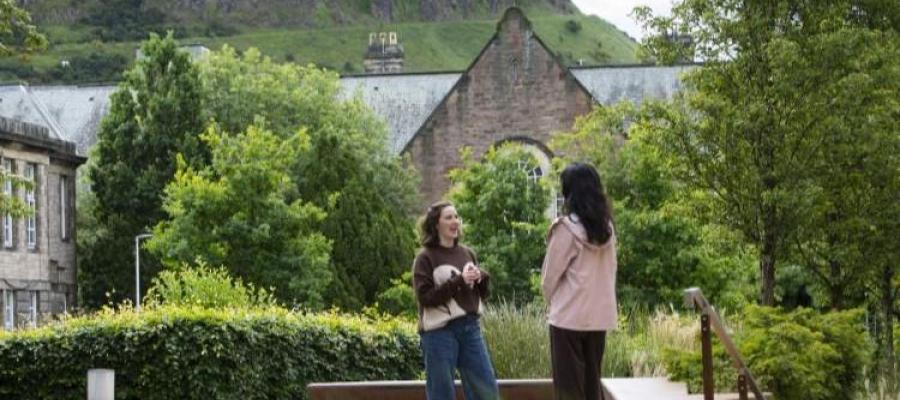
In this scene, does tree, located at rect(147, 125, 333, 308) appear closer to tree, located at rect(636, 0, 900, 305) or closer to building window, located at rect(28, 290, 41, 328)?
A: building window, located at rect(28, 290, 41, 328)

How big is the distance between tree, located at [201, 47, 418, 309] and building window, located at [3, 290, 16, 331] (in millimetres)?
10197

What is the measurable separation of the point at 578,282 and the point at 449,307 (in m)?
1.81

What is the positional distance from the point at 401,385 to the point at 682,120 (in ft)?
31.0

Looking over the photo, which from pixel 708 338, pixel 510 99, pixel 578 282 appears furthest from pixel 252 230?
pixel 578 282

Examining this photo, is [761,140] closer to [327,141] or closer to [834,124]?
[834,124]

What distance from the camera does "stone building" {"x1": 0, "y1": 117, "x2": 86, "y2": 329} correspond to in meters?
70.6

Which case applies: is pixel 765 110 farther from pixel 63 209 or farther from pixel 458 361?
pixel 63 209

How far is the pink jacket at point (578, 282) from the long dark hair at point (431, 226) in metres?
1.63

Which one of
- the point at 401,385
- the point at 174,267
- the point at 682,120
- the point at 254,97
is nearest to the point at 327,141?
the point at 174,267

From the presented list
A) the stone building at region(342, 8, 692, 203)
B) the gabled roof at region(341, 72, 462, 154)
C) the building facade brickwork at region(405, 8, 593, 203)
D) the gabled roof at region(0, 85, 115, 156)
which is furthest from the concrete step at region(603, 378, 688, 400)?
the gabled roof at region(0, 85, 115, 156)

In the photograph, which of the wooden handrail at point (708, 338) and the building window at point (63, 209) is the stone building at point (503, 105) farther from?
the wooden handrail at point (708, 338)

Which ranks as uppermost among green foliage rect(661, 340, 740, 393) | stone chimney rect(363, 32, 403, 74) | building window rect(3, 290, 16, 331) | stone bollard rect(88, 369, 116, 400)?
stone chimney rect(363, 32, 403, 74)

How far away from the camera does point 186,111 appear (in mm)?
77875

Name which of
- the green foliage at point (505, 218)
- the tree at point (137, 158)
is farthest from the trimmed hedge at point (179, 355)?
the tree at point (137, 158)
